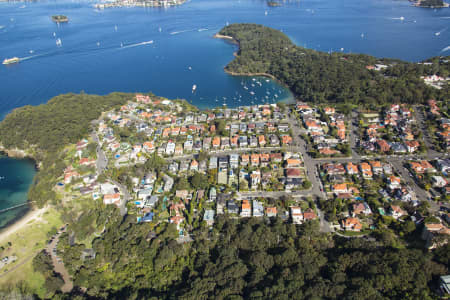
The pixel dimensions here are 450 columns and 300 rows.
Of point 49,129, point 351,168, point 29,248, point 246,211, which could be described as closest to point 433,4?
point 351,168

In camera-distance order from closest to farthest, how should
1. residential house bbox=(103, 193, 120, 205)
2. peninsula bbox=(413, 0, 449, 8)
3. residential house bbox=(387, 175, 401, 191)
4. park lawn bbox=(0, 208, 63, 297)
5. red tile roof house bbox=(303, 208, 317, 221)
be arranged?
1. park lawn bbox=(0, 208, 63, 297)
2. red tile roof house bbox=(303, 208, 317, 221)
3. residential house bbox=(387, 175, 401, 191)
4. residential house bbox=(103, 193, 120, 205)
5. peninsula bbox=(413, 0, 449, 8)

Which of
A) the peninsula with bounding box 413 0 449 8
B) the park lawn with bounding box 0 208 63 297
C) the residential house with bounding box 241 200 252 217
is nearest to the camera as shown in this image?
the park lawn with bounding box 0 208 63 297

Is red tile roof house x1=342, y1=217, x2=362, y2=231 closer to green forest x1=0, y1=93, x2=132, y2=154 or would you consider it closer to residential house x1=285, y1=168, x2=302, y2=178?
residential house x1=285, y1=168, x2=302, y2=178

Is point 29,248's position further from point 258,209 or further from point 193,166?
point 258,209

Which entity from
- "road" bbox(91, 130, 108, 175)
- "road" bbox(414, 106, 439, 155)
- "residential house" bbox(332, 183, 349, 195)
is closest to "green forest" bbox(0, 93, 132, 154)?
"road" bbox(91, 130, 108, 175)


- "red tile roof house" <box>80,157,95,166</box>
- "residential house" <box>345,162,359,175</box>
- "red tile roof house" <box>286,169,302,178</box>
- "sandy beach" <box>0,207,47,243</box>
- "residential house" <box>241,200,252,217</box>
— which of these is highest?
"residential house" <box>345,162,359,175</box>

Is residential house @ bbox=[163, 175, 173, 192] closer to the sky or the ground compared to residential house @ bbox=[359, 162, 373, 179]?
closer to the ground

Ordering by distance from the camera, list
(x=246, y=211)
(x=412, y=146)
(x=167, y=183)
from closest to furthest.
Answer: (x=246, y=211)
(x=167, y=183)
(x=412, y=146)
